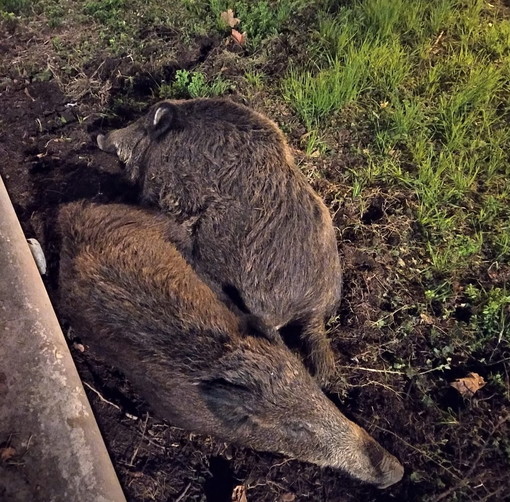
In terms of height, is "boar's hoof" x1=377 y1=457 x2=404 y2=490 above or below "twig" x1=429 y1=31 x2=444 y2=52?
below

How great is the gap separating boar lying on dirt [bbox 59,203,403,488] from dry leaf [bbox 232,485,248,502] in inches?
9.8

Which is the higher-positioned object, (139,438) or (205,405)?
(205,405)

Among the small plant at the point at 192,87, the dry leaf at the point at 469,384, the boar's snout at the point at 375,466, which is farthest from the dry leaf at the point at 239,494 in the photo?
the small plant at the point at 192,87

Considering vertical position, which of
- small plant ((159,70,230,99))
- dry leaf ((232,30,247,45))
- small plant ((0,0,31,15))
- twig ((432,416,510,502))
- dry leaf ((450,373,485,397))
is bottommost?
twig ((432,416,510,502))

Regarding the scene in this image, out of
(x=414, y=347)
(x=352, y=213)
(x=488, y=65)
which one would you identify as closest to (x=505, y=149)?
(x=488, y=65)

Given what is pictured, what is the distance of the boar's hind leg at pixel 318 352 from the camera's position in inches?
137

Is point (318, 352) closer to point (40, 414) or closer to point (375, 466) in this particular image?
point (375, 466)

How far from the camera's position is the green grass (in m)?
4.16

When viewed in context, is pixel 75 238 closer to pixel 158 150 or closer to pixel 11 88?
pixel 158 150

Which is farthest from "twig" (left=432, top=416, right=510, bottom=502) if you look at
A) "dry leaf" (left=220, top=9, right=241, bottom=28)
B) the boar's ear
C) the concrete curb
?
"dry leaf" (left=220, top=9, right=241, bottom=28)

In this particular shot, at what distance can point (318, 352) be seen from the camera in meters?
3.53

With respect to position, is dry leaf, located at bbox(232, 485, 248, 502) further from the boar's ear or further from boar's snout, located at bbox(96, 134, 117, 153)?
boar's snout, located at bbox(96, 134, 117, 153)

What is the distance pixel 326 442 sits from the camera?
320cm

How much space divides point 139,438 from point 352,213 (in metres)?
2.11
